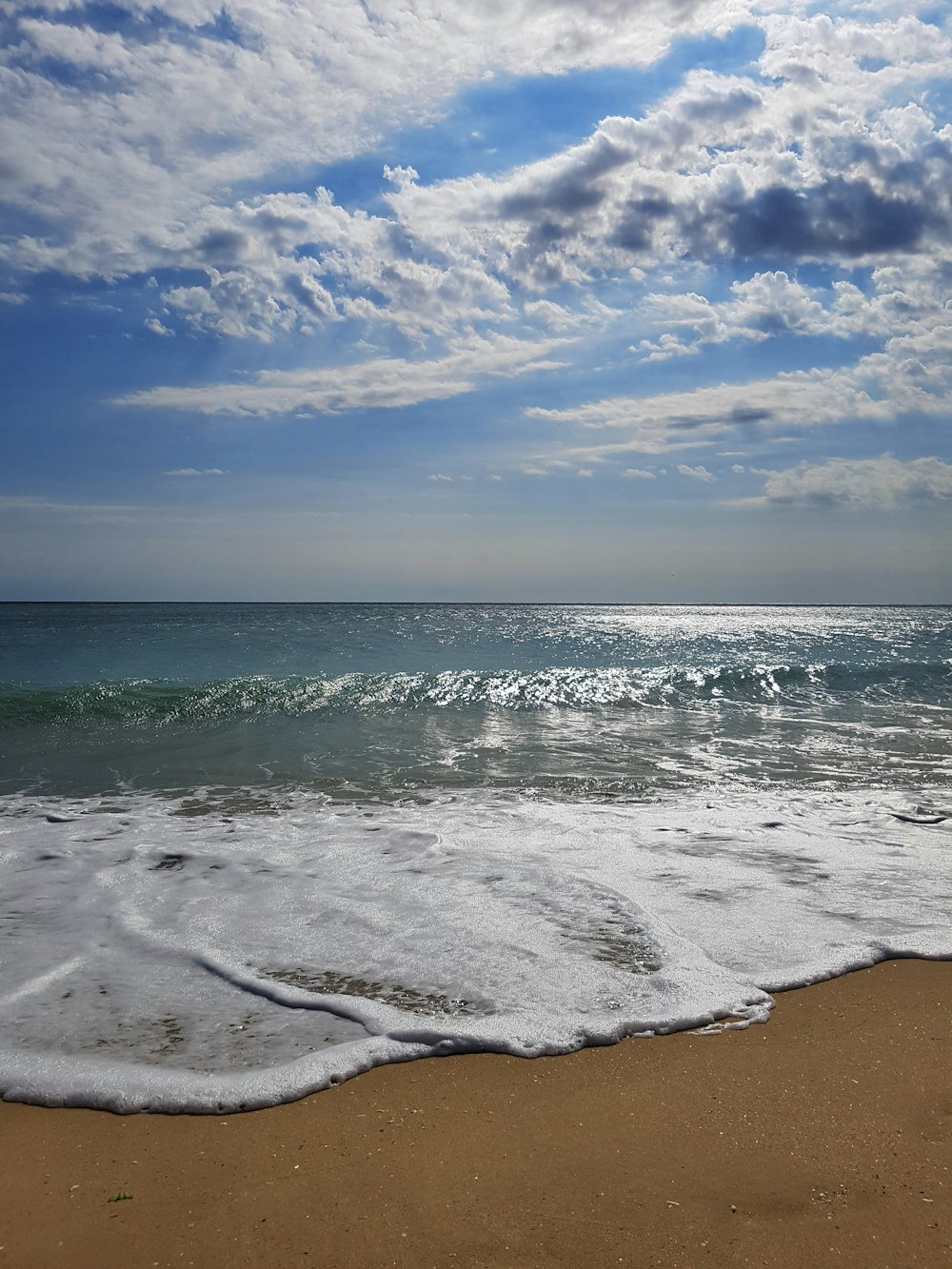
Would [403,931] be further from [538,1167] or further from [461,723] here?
[461,723]

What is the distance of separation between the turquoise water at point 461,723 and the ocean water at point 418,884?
0.36 feet

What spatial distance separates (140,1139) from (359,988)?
1.23 metres

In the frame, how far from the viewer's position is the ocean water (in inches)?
131

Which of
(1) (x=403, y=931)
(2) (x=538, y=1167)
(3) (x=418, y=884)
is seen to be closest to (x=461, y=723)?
(3) (x=418, y=884)

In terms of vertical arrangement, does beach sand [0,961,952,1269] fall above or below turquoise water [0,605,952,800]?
above

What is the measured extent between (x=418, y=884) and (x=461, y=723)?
28.0 ft

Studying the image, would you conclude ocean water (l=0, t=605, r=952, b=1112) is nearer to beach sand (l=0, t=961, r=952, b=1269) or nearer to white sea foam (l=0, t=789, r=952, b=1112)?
white sea foam (l=0, t=789, r=952, b=1112)

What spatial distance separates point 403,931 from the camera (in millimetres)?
→ 4465

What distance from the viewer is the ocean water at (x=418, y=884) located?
131 inches

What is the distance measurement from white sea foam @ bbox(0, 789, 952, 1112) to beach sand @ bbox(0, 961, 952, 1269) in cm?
20

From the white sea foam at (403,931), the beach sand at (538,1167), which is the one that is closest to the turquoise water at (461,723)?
the white sea foam at (403,931)

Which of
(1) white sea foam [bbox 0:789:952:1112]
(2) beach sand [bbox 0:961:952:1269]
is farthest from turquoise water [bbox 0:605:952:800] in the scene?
(2) beach sand [bbox 0:961:952:1269]

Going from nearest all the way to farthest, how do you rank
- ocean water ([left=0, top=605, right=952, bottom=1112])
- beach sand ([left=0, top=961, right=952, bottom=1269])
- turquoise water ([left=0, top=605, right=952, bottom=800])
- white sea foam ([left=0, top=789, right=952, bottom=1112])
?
beach sand ([left=0, top=961, right=952, bottom=1269]), white sea foam ([left=0, top=789, right=952, bottom=1112]), ocean water ([left=0, top=605, right=952, bottom=1112]), turquoise water ([left=0, top=605, right=952, bottom=800])

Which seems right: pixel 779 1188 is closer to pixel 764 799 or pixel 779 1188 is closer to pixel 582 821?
pixel 582 821
